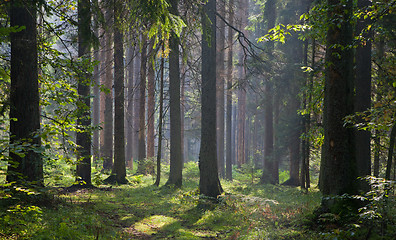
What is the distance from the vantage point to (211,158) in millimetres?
11062

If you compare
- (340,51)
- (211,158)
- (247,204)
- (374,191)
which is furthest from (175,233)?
(340,51)

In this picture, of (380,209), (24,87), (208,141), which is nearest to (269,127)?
(208,141)

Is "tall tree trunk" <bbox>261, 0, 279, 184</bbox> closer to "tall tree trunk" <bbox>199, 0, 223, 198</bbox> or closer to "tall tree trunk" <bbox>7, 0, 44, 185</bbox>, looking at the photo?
"tall tree trunk" <bbox>199, 0, 223, 198</bbox>

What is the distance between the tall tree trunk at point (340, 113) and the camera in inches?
240

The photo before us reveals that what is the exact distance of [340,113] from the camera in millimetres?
6199

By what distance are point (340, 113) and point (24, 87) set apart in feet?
22.3

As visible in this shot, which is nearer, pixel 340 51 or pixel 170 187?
pixel 340 51

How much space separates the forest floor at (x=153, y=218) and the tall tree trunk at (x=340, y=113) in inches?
36.1

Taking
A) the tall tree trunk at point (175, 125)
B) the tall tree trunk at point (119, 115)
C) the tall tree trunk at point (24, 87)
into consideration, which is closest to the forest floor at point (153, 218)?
the tall tree trunk at point (24, 87)

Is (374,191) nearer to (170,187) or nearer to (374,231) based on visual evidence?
(374,231)

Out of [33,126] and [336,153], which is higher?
[33,126]

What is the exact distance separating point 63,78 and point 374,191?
7.36m

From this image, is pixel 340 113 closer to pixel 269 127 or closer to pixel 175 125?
pixel 175 125

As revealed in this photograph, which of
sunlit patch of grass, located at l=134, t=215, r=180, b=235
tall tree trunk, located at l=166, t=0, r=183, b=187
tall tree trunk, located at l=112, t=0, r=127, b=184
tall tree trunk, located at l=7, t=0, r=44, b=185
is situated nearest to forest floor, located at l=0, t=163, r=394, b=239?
Result: sunlit patch of grass, located at l=134, t=215, r=180, b=235
